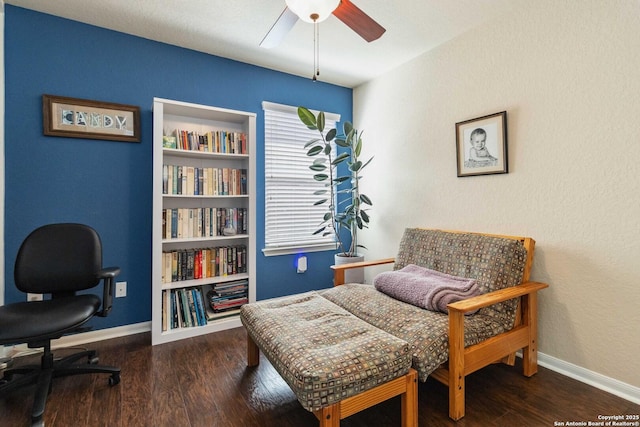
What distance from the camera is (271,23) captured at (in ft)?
7.48

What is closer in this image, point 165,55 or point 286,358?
point 286,358

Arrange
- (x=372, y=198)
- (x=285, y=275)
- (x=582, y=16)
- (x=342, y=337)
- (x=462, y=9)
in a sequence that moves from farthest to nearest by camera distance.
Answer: (x=372, y=198) → (x=285, y=275) → (x=462, y=9) → (x=582, y=16) → (x=342, y=337)

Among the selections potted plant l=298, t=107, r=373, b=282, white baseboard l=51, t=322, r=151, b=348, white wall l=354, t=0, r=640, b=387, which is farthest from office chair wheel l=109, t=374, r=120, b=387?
white wall l=354, t=0, r=640, b=387

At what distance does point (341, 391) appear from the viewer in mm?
1169

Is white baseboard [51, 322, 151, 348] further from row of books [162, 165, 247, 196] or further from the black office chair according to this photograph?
row of books [162, 165, 247, 196]

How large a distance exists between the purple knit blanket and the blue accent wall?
202 centimetres

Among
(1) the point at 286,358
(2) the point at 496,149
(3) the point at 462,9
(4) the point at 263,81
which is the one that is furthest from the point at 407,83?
(1) the point at 286,358

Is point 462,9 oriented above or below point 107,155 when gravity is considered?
above

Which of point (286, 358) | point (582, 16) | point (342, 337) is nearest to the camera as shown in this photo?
point (286, 358)

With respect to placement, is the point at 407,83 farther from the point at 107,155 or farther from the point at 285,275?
the point at 107,155

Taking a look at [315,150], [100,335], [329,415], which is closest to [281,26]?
[315,150]

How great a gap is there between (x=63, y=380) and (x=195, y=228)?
4.12 ft

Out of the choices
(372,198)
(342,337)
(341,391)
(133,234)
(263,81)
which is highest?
(263,81)

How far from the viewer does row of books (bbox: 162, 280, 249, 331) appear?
94.0 inches
